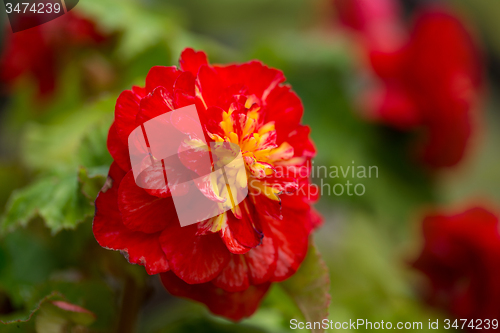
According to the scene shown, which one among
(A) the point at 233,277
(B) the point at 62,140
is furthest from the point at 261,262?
(B) the point at 62,140

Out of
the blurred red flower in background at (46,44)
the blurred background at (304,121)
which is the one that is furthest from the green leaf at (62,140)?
the blurred red flower in background at (46,44)

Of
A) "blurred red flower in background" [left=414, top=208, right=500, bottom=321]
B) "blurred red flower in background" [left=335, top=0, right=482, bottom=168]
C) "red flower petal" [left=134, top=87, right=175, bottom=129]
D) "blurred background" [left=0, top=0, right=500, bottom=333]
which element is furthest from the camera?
"blurred red flower in background" [left=335, top=0, right=482, bottom=168]

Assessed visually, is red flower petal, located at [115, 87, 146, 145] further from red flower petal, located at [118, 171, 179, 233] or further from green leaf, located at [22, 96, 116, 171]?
green leaf, located at [22, 96, 116, 171]

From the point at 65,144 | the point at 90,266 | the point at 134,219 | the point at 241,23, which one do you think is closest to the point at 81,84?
the point at 65,144

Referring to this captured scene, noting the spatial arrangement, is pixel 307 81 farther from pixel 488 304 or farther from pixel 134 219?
pixel 134 219

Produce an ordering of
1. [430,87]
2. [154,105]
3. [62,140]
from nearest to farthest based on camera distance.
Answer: [154,105]
[62,140]
[430,87]

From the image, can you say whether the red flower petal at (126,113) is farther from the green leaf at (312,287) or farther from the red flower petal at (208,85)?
the green leaf at (312,287)

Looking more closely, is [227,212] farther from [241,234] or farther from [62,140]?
[62,140]

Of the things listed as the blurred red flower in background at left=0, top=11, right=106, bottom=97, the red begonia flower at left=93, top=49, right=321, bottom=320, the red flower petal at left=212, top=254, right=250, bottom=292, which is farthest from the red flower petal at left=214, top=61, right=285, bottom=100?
the blurred red flower in background at left=0, top=11, right=106, bottom=97
